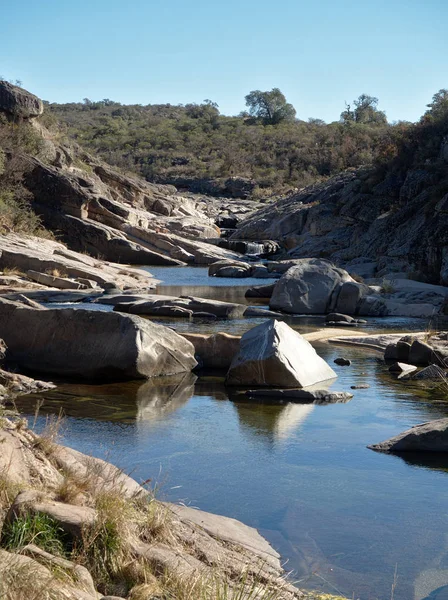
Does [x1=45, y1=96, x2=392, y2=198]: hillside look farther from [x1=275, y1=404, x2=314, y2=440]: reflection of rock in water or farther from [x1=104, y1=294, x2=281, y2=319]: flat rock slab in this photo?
[x1=275, y1=404, x2=314, y2=440]: reflection of rock in water

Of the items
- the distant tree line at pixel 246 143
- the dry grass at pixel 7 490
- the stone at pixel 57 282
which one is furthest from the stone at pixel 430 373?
the distant tree line at pixel 246 143

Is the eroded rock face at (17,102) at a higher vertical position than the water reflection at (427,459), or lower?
higher

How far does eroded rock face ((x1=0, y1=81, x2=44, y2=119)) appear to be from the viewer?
40156 millimetres

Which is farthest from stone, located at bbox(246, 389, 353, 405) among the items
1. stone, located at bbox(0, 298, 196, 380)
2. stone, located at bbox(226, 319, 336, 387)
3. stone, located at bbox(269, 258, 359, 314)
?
stone, located at bbox(269, 258, 359, 314)

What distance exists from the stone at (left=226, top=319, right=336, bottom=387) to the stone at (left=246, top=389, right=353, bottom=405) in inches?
20.1

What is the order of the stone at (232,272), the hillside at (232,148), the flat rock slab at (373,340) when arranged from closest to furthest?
the flat rock slab at (373,340) < the stone at (232,272) < the hillside at (232,148)

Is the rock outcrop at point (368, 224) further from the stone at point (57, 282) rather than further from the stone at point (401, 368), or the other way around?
the stone at point (401, 368)

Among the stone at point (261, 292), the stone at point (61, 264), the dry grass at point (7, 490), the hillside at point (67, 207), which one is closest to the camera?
the dry grass at point (7, 490)

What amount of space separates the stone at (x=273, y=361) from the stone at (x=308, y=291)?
9730 mm

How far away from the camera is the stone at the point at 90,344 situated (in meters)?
12.2

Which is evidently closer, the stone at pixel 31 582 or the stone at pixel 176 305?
the stone at pixel 31 582

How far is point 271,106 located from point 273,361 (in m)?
92.1

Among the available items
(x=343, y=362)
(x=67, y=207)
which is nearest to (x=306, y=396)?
(x=343, y=362)

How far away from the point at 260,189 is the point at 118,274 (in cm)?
3772
